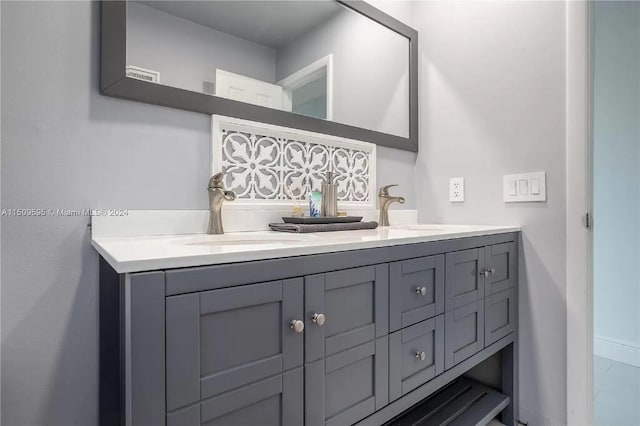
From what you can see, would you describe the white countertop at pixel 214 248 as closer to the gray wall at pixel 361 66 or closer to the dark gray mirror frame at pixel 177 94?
the dark gray mirror frame at pixel 177 94

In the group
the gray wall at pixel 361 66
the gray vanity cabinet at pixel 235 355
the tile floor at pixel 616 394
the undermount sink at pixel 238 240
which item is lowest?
the tile floor at pixel 616 394

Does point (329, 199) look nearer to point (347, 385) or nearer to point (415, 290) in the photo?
point (415, 290)

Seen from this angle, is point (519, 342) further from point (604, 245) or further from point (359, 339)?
point (604, 245)

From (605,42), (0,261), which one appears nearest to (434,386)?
(0,261)

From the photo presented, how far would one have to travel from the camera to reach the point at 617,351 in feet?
7.00

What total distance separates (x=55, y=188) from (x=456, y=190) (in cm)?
155

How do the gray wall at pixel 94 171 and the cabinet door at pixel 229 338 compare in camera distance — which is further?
the gray wall at pixel 94 171

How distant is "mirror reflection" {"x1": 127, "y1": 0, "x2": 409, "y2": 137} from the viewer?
107 centimetres

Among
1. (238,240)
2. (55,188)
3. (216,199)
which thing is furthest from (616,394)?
(55,188)

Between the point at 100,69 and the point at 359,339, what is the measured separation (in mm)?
996

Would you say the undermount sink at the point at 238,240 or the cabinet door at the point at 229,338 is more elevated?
the undermount sink at the point at 238,240

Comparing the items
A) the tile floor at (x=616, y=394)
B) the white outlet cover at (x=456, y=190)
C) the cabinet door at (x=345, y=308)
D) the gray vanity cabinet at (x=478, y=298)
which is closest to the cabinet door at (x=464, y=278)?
the gray vanity cabinet at (x=478, y=298)

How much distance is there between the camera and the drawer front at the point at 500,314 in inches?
51.4

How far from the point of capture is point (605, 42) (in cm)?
223
